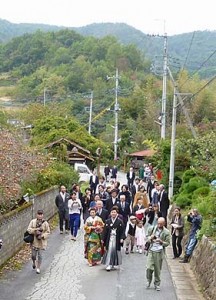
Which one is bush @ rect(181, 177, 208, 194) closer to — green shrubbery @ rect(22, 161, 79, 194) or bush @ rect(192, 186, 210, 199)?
bush @ rect(192, 186, 210, 199)

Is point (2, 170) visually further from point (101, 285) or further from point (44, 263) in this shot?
point (101, 285)

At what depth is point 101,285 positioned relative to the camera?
42.9 feet

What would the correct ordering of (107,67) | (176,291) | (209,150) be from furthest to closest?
(107,67)
(209,150)
(176,291)

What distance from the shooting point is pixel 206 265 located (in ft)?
44.2

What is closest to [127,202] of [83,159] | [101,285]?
[101,285]

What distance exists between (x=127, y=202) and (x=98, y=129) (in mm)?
67721

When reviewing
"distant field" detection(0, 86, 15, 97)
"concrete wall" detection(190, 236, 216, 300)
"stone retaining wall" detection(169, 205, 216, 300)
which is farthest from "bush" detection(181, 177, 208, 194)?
"distant field" detection(0, 86, 15, 97)

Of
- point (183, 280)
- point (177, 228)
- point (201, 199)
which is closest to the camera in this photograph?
point (183, 280)

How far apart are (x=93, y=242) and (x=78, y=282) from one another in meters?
2.22

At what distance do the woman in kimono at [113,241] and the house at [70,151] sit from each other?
26.4 metres

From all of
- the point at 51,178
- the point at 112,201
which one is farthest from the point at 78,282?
the point at 51,178

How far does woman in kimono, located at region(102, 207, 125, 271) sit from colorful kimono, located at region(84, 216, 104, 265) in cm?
30

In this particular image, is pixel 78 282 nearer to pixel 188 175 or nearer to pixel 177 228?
pixel 177 228

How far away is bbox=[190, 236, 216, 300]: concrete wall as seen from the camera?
12349 millimetres
